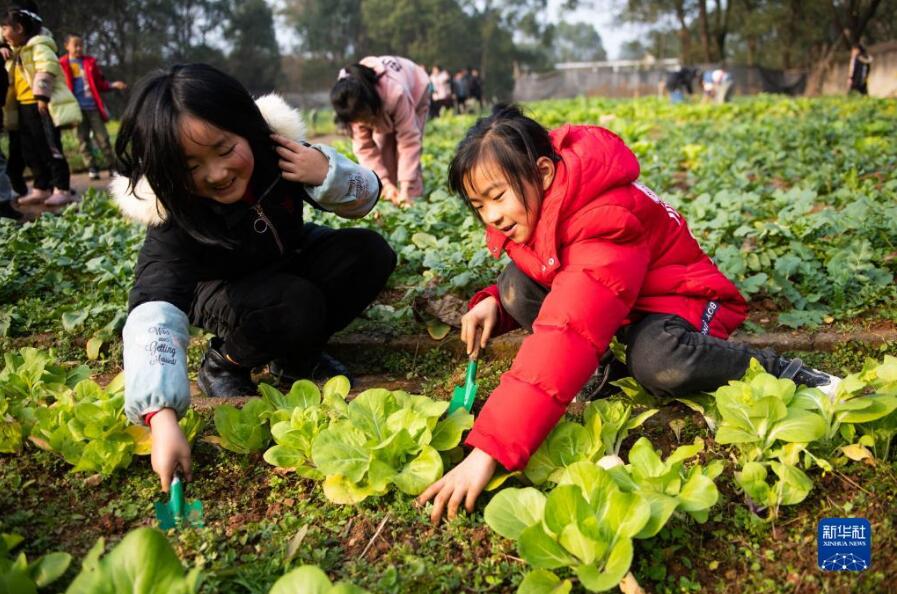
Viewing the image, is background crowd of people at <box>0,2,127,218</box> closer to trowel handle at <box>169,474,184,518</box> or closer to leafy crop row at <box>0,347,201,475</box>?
leafy crop row at <box>0,347,201,475</box>

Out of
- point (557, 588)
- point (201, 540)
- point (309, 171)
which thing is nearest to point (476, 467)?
point (557, 588)

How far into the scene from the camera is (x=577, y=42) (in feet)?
360

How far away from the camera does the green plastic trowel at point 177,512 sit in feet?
5.28

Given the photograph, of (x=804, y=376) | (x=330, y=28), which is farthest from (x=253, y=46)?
(x=804, y=376)

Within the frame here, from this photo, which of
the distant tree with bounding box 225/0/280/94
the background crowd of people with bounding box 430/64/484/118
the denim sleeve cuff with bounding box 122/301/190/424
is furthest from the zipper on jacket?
the distant tree with bounding box 225/0/280/94

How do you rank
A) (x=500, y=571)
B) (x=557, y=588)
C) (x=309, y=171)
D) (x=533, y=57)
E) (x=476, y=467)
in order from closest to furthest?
(x=557, y=588) < (x=500, y=571) < (x=476, y=467) < (x=309, y=171) < (x=533, y=57)

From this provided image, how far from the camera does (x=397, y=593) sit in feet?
4.63

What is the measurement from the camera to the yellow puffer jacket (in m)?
5.68

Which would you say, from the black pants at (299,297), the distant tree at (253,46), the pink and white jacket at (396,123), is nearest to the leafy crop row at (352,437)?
the black pants at (299,297)

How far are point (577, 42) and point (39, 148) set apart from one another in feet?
370

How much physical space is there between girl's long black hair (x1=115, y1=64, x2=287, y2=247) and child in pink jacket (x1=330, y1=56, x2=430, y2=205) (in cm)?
250

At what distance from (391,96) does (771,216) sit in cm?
255

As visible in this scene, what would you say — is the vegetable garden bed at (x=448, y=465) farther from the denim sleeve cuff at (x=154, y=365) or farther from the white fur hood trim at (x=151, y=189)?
the white fur hood trim at (x=151, y=189)

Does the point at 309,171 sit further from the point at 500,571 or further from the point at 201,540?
the point at 500,571
